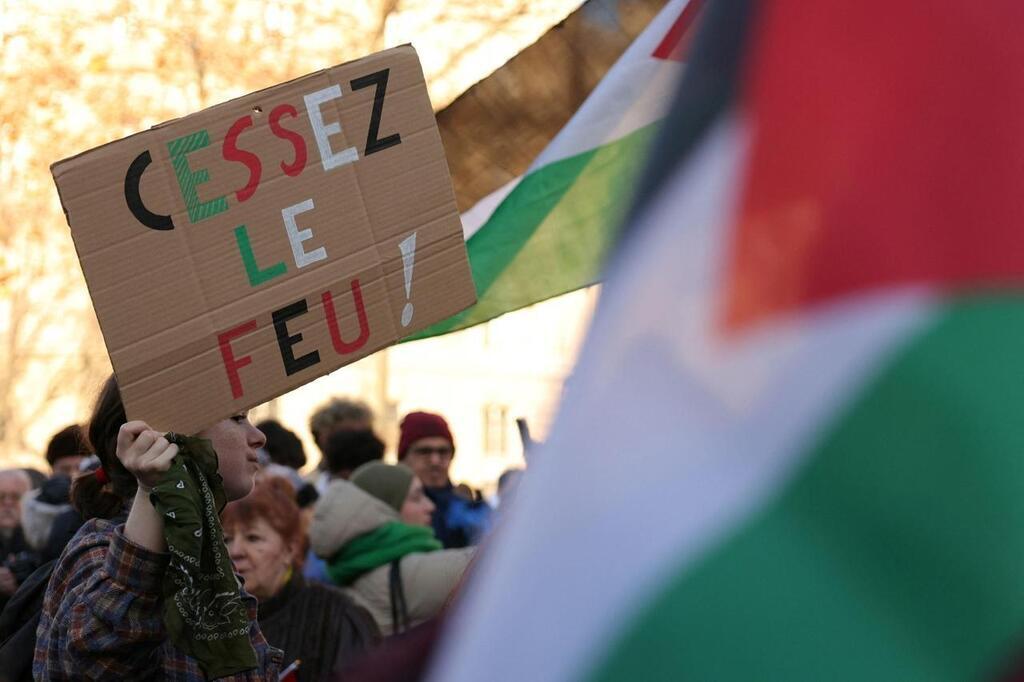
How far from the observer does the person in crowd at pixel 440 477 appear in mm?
6051

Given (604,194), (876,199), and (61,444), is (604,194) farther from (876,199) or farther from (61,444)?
(876,199)

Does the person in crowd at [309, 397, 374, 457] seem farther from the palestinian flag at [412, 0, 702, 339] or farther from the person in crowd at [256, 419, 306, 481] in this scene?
the palestinian flag at [412, 0, 702, 339]

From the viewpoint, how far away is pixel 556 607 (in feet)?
3.78

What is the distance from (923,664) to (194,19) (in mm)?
14959

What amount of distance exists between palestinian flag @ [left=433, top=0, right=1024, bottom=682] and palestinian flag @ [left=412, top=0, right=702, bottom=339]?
2.94m

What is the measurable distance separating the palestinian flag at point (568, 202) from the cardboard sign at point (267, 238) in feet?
3.39

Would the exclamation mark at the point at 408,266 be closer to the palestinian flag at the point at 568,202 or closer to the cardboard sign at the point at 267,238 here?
the cardboard sign at the point at 267,238

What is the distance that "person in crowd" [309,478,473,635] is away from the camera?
475 centimetres

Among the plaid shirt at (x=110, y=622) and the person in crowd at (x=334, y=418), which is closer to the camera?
the plaid shirt at (x=110, y=622)

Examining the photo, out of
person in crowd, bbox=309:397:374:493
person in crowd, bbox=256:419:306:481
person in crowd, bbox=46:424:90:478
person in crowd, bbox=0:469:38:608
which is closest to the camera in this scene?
person in crowd, bbox=0:469:38:608

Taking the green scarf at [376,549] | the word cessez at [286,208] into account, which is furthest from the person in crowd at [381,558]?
the word cessez at [286,208]

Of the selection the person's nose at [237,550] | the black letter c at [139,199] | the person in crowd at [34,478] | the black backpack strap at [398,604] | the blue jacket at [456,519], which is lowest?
the blue jacket at [456,519]

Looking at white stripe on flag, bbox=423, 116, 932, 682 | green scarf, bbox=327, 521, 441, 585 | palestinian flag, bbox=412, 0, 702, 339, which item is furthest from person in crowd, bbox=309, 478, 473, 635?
white stripe on flag, bbox=423, 116, 932, 682

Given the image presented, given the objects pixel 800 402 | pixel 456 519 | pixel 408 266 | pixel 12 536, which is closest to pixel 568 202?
pixel 408 266
